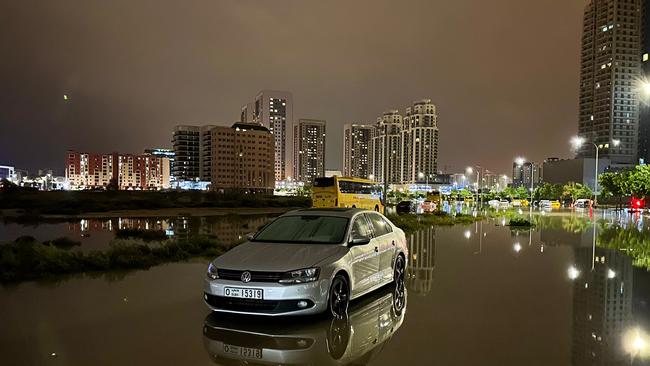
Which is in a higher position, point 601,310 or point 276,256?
point 276,256

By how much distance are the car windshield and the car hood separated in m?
0.30

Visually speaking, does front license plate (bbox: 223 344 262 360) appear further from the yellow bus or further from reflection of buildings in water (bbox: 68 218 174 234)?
the yellow bus

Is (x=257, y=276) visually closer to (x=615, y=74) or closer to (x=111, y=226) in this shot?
(x=111, y=226)

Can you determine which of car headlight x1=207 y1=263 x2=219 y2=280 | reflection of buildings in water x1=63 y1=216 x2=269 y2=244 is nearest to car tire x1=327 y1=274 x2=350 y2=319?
car headlight x1=207 y1=263 x2=219 y2=280

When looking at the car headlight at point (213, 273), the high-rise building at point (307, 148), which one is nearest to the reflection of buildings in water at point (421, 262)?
the car headlight at point (213, 273)

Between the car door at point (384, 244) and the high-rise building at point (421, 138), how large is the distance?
11254 cm

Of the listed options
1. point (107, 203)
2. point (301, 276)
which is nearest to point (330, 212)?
point (301, 276)

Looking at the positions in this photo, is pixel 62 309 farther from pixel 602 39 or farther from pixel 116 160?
pixel 116 160

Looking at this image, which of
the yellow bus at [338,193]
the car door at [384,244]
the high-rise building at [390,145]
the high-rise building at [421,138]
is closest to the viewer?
the car door at [384,244]

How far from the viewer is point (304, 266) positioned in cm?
614

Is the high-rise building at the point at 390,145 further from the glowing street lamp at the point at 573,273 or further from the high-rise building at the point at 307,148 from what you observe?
the glowing street lamp at the point at 573,273

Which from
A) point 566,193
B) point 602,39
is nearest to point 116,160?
point 566,193

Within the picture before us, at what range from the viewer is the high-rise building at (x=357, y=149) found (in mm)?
166750

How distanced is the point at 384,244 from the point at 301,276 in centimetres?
254
